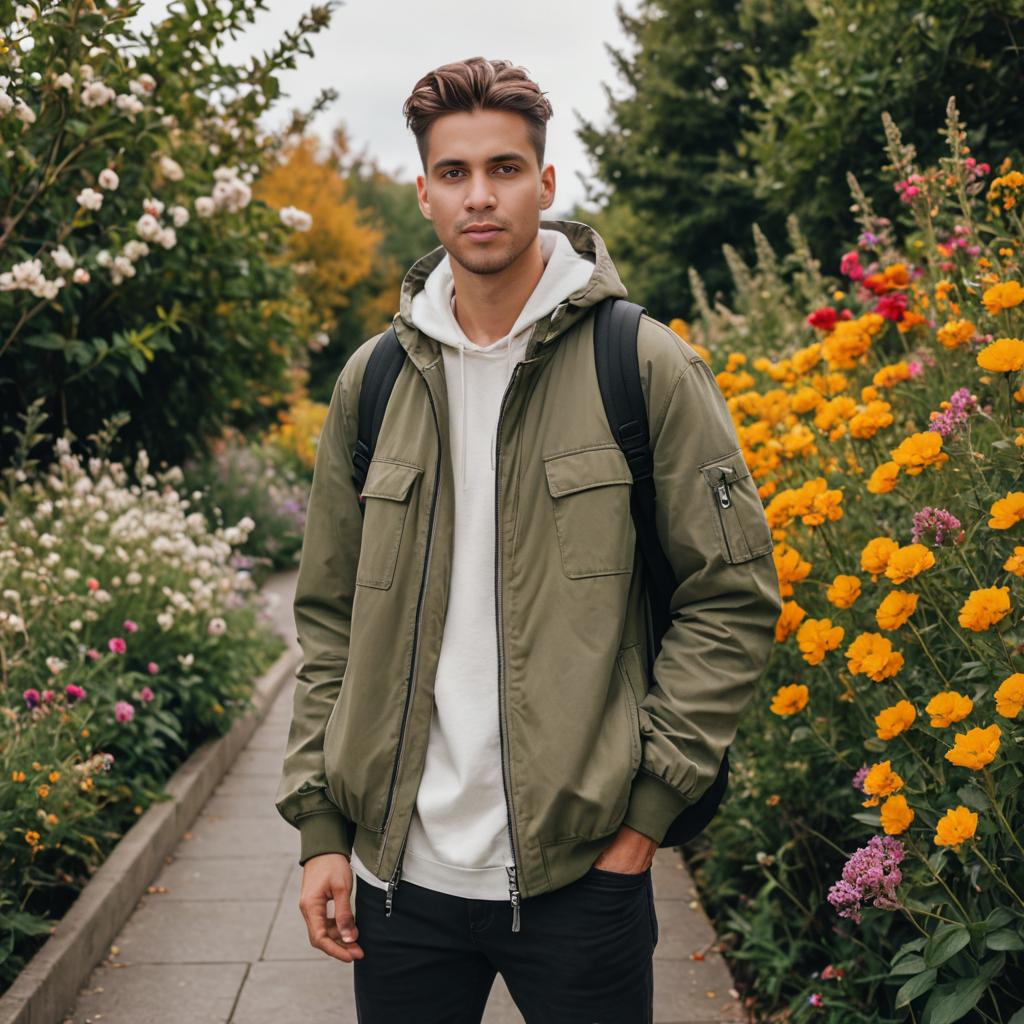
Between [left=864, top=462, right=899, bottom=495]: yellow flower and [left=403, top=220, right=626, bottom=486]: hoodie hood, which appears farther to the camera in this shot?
[left=864, top=462, right=899, bottom=495]: yellow flower

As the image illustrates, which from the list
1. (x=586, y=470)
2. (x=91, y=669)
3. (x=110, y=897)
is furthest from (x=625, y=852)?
(x=91, y=669)

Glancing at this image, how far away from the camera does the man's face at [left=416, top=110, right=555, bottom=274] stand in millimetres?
2025

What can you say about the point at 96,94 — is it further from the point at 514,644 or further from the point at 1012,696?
Result: the point at 1012,696

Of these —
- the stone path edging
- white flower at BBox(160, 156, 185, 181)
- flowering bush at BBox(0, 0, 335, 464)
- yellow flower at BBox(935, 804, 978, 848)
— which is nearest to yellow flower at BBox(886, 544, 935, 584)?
yellow flower at BBox(935, 804, 978, 848)

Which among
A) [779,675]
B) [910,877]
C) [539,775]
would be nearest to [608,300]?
[539,775]

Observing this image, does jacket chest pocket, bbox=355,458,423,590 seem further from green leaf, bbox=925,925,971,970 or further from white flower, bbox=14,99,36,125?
white flower, bbox=14,99,36,125

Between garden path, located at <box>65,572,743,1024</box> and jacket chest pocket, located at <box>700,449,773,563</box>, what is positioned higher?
jacket chest pocket, located at <box>700,449,773,563</box>

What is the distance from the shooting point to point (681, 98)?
48.6ft

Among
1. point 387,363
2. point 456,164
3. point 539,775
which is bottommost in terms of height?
point 539,775

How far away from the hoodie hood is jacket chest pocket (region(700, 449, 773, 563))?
1.21ft

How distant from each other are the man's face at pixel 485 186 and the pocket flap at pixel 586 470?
14.3 inches

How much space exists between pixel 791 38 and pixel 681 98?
4.80 ft

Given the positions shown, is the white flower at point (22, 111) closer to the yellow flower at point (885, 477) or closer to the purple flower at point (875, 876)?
the yellow flower at point (885, 477)

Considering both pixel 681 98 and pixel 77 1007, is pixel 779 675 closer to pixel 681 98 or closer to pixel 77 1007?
pixel 77 1007
